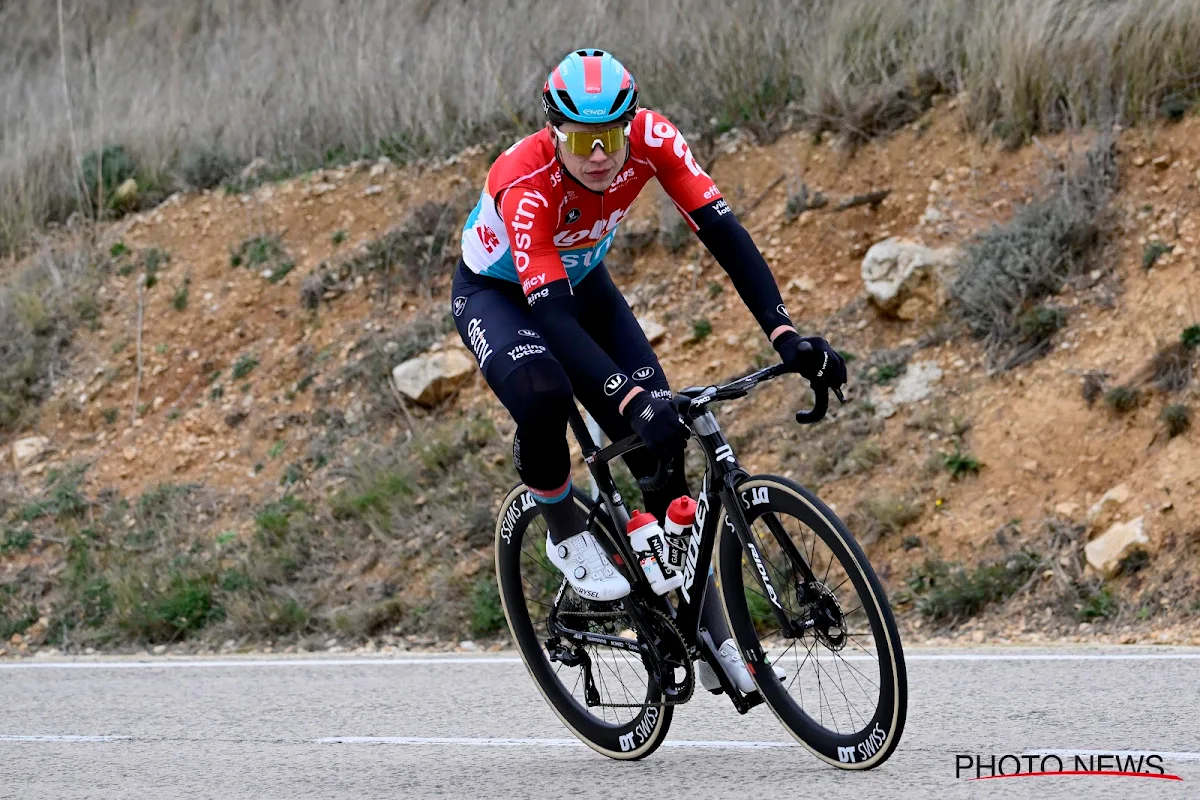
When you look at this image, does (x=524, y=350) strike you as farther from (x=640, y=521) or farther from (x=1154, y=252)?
(x=1154, y=252)

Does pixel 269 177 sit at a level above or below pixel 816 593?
below

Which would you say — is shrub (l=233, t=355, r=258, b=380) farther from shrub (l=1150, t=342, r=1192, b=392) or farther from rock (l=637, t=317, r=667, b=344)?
shrub (l=1150, t=342, r=1192, b=392)

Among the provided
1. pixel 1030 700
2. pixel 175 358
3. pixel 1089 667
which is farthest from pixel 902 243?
pixel 175 358

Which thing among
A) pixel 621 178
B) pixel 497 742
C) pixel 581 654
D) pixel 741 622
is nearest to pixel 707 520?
pixel 741 622

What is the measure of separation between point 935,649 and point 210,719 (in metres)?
Answer: 3.71

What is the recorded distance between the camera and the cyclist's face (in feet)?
16.1

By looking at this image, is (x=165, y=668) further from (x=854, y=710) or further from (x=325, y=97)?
(x=325, y=97)

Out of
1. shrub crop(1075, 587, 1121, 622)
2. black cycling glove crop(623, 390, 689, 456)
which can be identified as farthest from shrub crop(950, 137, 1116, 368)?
black cycling glove crop(623, 390, 689, 456)

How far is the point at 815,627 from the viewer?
4453 millimetres

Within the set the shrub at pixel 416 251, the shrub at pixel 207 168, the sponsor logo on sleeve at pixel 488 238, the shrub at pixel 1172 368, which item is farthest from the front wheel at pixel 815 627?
the shrub at pixel 207 168

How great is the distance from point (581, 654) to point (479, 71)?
11150 mm

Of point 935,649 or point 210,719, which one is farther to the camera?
point 935,649

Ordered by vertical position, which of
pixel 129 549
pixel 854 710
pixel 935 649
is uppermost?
pixel 854 710

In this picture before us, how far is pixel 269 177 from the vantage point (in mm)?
16344
